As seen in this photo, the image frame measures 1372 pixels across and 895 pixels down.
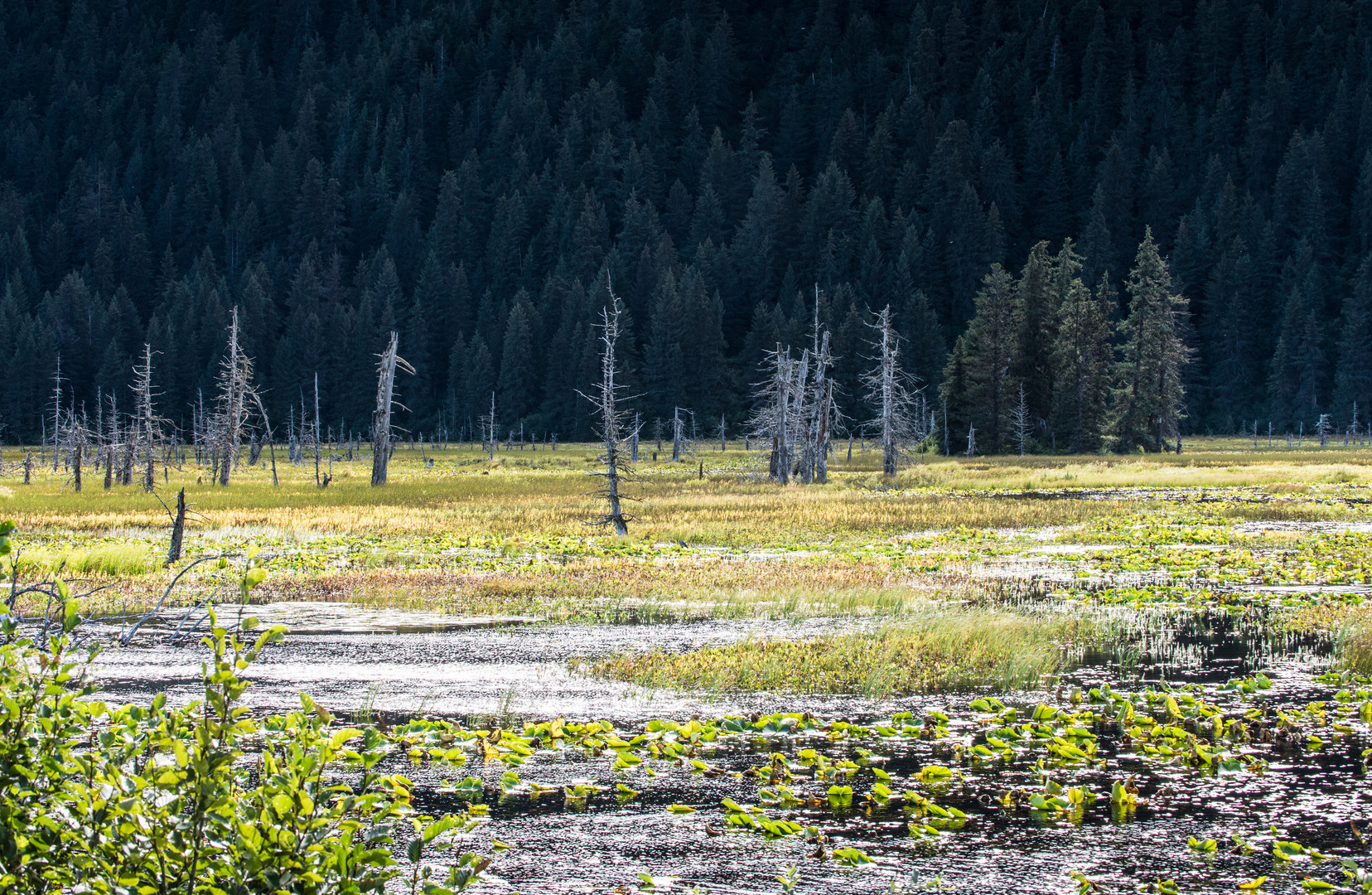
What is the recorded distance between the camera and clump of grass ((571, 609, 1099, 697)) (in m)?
14.6

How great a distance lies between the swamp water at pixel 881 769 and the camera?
8773mm

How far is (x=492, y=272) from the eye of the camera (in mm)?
160125

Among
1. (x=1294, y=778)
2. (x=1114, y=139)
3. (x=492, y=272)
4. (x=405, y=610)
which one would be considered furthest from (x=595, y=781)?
(x=1114, y=139)

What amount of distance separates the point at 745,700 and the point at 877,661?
2375mm

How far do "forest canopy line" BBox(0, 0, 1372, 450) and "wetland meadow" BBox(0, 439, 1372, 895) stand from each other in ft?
207

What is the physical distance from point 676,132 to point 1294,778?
19065 centimetres

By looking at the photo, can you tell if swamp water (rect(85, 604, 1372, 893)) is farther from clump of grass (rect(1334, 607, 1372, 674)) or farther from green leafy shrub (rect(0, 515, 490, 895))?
green leafy shrub (rect(0, 515, 490, 895))

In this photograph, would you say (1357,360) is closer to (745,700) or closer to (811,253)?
(811,253)

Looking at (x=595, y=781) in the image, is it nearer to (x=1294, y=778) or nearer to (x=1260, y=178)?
(x=1294, y=778)

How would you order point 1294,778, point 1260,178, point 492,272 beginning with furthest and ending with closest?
point 492,272 → point 1260,178 → point 1294,778

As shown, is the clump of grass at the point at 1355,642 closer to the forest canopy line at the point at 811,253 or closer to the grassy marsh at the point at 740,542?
the grassy marsh at the point at 740,542

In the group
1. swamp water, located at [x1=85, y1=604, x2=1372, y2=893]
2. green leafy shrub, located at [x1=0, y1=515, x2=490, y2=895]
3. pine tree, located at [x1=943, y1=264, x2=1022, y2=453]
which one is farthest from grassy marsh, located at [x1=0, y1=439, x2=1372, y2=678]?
pine tree, located at [x1=943, y1=264, x2=1022, y2=453]

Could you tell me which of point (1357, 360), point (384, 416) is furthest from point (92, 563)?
point (1357, 360)

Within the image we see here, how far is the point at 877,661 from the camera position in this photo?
15.6m
